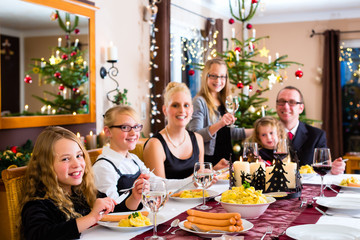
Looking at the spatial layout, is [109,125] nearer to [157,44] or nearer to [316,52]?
[157,44]

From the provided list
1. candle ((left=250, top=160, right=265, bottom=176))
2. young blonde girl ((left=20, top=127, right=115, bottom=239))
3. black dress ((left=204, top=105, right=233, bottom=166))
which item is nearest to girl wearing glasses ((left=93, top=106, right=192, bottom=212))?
young blonde girl ((left=20, top=127, right=115, bottom=239))

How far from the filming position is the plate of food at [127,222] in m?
1.50

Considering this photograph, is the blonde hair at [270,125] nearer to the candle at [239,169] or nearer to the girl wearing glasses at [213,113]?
the girl wearing glasses at [213,113]

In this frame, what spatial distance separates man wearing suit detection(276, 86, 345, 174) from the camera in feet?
10.5

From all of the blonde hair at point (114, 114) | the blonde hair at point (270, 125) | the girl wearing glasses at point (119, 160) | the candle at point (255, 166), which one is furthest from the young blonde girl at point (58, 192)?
the blonde hair at point (270, 125)

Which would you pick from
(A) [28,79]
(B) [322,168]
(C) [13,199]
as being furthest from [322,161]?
(A) [28,79]

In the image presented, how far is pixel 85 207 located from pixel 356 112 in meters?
6.73

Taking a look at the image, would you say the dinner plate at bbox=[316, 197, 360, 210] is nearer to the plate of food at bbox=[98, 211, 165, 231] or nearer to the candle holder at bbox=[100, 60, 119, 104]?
the plate of food at bbox=[98, 211, 165, 231]

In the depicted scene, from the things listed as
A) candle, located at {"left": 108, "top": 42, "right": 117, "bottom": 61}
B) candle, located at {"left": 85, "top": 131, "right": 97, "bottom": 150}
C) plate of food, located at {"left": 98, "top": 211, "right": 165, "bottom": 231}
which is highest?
candle, located at {"left": 108, "top": 42, "right": 117, "bottom": 61}

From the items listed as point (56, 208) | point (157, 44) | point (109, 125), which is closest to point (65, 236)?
point (56, 208)

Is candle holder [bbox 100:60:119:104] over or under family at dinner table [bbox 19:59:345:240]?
over

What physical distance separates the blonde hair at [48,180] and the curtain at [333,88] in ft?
20.8

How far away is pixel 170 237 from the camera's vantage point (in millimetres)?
1449

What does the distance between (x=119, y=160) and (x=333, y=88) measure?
602 centimetres
